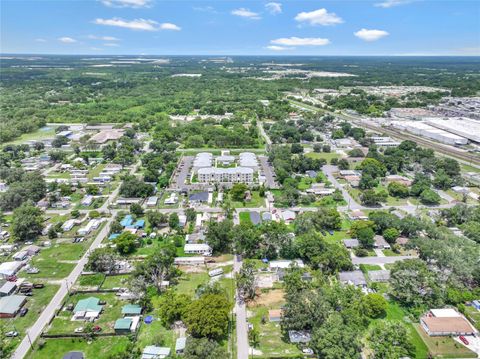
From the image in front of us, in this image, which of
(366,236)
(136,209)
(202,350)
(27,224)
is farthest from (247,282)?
(27,224)

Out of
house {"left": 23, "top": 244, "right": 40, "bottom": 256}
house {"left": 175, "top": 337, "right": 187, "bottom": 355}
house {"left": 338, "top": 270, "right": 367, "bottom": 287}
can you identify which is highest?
house {"left": 338, "top": 270, "right": 367, "bottom": 287}

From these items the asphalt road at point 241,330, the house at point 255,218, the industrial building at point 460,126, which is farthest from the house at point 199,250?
the industrial building at point 460,126

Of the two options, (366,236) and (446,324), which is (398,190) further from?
(446,324)

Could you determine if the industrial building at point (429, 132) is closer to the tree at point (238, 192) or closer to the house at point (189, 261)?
the tree at point (238, 192)

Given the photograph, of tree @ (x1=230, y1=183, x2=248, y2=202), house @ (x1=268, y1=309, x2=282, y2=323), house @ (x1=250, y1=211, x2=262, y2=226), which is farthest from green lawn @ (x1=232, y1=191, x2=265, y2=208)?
house @ (x1=268, y1=309, x2=282, y2=323)

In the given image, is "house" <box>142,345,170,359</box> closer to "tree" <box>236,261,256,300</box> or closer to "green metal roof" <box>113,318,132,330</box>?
"green metal roof" <box>113,318,132,330</box>

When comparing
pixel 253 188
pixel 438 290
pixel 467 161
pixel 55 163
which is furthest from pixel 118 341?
pixel 467 161
